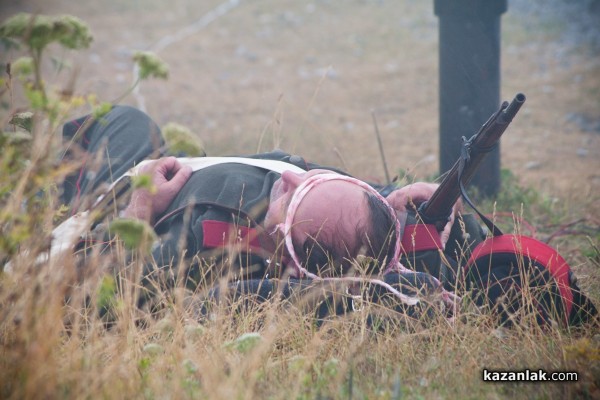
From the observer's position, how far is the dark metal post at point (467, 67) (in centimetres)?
441

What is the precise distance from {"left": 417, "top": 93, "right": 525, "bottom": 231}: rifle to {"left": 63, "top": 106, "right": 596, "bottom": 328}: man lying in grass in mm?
79

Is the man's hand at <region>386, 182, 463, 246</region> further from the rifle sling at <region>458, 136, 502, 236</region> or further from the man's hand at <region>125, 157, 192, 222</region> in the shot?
the man's hand at <region>125, 157, 192, 222</region>

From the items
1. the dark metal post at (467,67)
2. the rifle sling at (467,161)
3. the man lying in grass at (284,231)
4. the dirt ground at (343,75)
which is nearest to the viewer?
the man lying in grass at (284,231)

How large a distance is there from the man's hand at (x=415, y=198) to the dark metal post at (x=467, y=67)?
1.44 meters

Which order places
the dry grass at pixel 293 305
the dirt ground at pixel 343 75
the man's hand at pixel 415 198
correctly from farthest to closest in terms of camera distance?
the dirt ground at pixel 343 75
the man's hand at pixel 415 198
the dry grass at pixel 293 305

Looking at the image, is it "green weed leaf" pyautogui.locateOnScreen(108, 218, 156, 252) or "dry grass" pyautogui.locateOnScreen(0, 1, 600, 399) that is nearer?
"green weed leaf" pyautogui.locateOnScreen(108, 218, 156, 252)

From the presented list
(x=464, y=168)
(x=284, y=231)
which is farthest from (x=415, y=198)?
(x=284, y=231)

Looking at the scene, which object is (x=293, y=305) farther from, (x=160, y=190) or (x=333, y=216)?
(x=160, y=190)

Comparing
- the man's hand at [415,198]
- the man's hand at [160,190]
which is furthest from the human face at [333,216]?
the man's hand at [160,190]

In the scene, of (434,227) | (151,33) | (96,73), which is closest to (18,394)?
(434,227)

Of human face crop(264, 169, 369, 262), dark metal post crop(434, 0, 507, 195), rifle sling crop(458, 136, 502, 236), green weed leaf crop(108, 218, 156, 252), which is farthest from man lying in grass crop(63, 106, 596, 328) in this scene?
dark metal post crop(434, 0, 507, 195)

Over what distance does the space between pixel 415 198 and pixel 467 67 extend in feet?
5.44

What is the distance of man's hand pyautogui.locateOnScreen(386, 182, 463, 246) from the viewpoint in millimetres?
3061

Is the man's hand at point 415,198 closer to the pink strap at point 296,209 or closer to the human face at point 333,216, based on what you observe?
the pink strap at point 296,209
